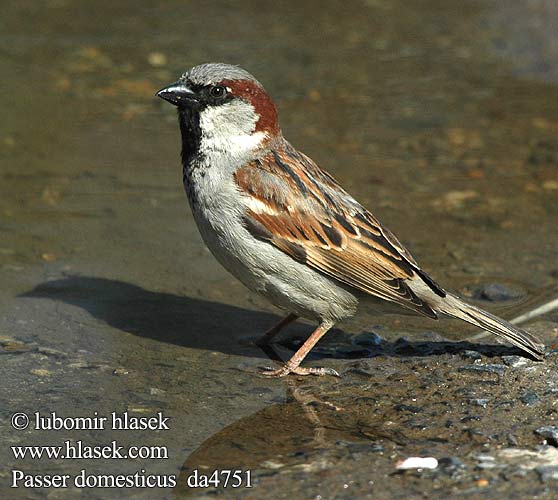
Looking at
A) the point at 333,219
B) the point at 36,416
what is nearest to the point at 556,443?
the point at 333,219

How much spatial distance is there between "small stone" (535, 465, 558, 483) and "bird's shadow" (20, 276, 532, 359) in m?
1.35

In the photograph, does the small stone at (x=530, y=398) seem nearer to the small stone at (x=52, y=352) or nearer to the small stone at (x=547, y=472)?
the small stone at (x=547, y=472)

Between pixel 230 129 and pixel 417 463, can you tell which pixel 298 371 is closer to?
pixel 417 463

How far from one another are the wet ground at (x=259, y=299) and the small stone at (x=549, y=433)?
0.01 meters

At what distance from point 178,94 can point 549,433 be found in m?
2.72

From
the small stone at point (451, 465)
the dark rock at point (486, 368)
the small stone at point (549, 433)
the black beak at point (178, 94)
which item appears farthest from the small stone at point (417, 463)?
the black beak at point (178, 94)

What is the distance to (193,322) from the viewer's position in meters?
6.32

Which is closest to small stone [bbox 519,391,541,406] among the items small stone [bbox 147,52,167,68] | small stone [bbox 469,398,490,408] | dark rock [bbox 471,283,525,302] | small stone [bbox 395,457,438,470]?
small stone [bbox 469,398,490,408]

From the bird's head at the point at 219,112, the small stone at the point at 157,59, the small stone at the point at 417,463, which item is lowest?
the small stone at the point at 417,463

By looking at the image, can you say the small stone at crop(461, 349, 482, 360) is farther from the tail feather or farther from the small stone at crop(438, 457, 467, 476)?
the small stone at crop(438, 457, 467, 476)

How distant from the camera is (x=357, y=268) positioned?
18.6 ft

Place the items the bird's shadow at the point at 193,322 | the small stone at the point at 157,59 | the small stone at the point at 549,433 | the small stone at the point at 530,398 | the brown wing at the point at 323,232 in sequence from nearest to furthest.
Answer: the small stone at the point at 549,433 < the small stone at the point at 530,398 < the brown wing at the point at 323,232 < the bird's shadow at the point at 193,322 < the small stone at the point at 157,59

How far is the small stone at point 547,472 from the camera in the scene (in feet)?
14.2

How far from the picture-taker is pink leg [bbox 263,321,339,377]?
18.6 ft
